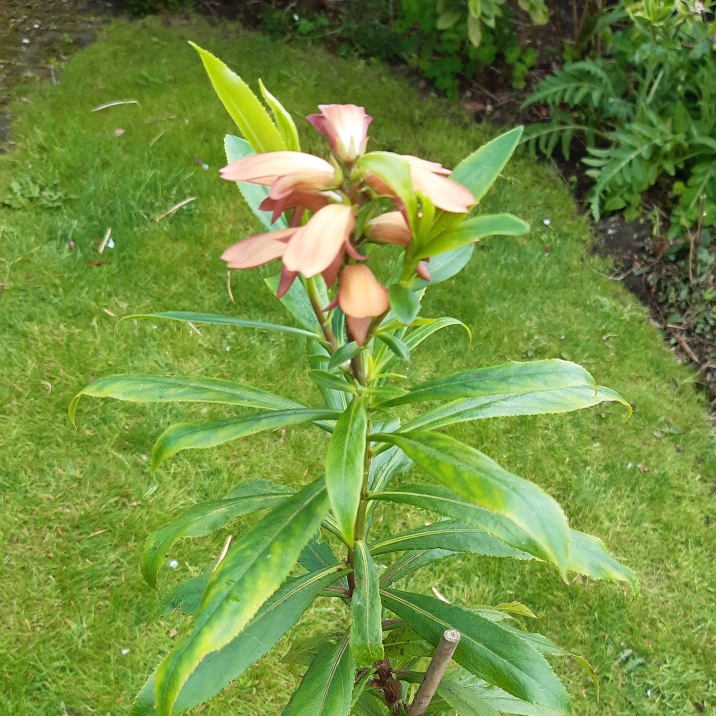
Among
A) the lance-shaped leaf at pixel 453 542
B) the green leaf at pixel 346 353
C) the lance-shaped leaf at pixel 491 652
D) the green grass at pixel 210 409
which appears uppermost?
the green leaf at pixel 346 353

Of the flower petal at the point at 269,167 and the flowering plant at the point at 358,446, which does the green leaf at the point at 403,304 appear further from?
the flower petal at the point at 269,167

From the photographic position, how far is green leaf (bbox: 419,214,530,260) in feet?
2.21

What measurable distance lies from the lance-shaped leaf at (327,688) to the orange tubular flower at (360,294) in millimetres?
629

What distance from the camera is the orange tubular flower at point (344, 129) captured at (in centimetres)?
69

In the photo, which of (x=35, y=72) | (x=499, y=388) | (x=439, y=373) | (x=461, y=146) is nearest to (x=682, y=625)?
(x=439, y=373)

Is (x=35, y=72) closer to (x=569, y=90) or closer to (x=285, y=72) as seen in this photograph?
(x=285, y=72)

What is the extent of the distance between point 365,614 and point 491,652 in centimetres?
26

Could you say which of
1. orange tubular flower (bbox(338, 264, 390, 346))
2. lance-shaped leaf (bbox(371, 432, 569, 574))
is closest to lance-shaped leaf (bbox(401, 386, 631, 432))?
lance-shaped leaf (bbox(371, 432, 569, 574))

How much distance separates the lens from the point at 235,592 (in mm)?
787

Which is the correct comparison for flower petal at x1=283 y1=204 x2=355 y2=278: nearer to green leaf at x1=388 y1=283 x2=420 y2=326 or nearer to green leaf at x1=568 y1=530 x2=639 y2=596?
green leaf at x1=388 y1=283 x2=420 y2=326

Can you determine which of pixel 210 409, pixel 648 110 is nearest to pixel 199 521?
pixel 210 409

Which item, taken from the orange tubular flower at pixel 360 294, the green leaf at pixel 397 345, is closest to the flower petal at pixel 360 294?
the orange tubular flower at pixel 360 294

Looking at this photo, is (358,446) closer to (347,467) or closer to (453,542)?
(347,467)

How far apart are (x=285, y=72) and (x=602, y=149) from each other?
1.82 m
